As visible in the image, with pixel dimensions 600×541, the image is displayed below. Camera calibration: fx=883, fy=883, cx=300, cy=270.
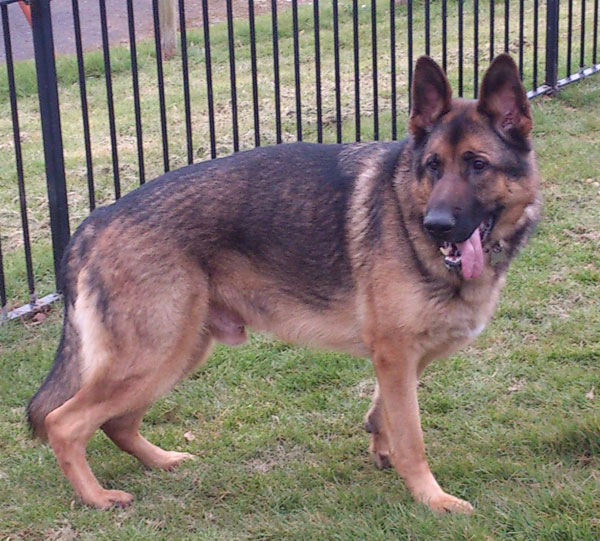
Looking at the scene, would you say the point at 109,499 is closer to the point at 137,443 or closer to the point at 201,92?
the point at 137,443

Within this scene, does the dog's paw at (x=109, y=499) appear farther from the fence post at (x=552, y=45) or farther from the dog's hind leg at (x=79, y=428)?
the fence post at (x=552, y=45)

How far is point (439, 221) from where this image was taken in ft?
10.9

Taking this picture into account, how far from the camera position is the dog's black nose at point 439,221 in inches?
131

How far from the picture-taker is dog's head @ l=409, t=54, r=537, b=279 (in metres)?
3.40

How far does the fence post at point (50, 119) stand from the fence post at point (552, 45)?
17.4 feet

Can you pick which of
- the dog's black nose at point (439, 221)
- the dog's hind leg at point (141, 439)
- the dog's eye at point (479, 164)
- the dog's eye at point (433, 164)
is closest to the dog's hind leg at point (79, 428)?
the dog's hind leg at point (141, 439)

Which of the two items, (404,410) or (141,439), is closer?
(404,410)

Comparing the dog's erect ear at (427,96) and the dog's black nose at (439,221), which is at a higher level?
the dog's erect ear at (427,96)

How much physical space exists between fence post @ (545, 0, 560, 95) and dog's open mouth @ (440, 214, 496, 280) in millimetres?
5963

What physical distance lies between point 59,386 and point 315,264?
4.11 feet

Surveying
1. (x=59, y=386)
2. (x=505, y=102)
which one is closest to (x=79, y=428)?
(x=59, y=386)

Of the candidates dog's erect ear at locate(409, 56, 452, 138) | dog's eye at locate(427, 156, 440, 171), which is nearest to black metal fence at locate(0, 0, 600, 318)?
dog's erect ear at locate(409, 56, 452, 138)

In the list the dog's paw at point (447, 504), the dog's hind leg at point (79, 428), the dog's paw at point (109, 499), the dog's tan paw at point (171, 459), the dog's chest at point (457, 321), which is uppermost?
the dog's chest at point (457, 321)

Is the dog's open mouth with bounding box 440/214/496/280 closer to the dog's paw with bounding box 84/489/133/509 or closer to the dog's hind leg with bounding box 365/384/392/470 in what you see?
the dog's hind leg with bounding box 365/384/392/470
